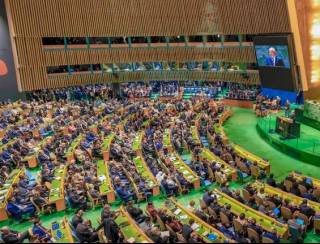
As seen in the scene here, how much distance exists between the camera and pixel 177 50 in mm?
29812

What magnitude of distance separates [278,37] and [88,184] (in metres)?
11.7

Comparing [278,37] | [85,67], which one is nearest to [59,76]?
[85,67]

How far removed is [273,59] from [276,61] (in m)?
0.23

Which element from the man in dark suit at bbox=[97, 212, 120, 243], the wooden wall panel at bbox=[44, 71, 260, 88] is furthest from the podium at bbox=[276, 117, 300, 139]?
the man in dark suit at bbox=[97, 212, 120, 243]

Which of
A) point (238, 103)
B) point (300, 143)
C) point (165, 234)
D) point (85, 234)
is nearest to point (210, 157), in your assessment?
point (300, 143)

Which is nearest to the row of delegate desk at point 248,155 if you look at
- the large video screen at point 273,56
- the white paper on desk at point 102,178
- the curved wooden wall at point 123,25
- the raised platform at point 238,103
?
the large video screen at point 273,56

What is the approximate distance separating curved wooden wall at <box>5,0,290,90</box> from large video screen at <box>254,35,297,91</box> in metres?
4.57

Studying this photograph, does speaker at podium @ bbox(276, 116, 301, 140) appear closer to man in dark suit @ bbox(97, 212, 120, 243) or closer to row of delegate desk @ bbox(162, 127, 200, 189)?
row of delegate desk @ bbox(162, 127, 200, 189)

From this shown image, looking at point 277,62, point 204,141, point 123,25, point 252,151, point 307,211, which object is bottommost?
point 252,151

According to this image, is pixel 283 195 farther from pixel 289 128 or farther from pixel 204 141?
pixel 204 141

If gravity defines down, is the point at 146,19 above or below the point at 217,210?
above

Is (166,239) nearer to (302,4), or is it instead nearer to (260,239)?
(260,239)

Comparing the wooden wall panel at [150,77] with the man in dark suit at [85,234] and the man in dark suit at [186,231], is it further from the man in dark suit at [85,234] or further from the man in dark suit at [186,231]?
the man in dark suit at [85,234]

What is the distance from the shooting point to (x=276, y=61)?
19.3 m
